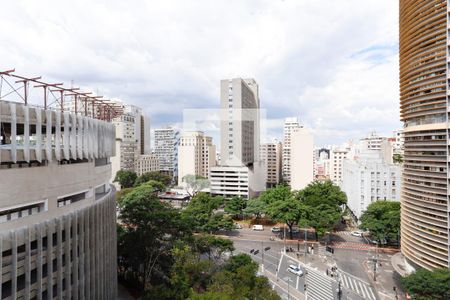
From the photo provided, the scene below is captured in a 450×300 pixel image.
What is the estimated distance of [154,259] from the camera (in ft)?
110

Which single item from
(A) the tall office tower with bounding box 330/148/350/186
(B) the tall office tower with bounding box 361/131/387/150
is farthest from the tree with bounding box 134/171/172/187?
(B) the tall office tower with bounding box 361/131/387/150

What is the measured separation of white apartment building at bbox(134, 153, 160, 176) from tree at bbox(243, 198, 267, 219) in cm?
6081

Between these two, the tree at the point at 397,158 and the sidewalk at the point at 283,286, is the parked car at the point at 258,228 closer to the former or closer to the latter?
the sidewalk at the point at 283,286

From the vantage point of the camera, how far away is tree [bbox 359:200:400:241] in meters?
44.0

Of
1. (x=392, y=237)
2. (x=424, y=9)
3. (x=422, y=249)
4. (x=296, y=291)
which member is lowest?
(x=296, y=291)

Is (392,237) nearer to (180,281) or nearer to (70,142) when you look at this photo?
(180,281)

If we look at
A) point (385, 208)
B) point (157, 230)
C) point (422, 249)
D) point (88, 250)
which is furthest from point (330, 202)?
point (88, 250)

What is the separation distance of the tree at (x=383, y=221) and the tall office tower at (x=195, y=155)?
60938 mm

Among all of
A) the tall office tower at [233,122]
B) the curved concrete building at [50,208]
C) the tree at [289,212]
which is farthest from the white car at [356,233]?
the curved concrete building at [50,208]

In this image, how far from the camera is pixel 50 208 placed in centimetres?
1656

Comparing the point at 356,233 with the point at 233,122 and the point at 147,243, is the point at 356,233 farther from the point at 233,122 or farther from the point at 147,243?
the point at 147,243

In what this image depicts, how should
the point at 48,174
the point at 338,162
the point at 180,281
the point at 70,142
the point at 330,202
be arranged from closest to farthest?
the point at 48,174 < the point at 70,142 < the point at 180,281 < the point at 330,202 < the point at 338,162

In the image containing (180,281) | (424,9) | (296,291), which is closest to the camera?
(180,281)

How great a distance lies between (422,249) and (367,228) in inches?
647
